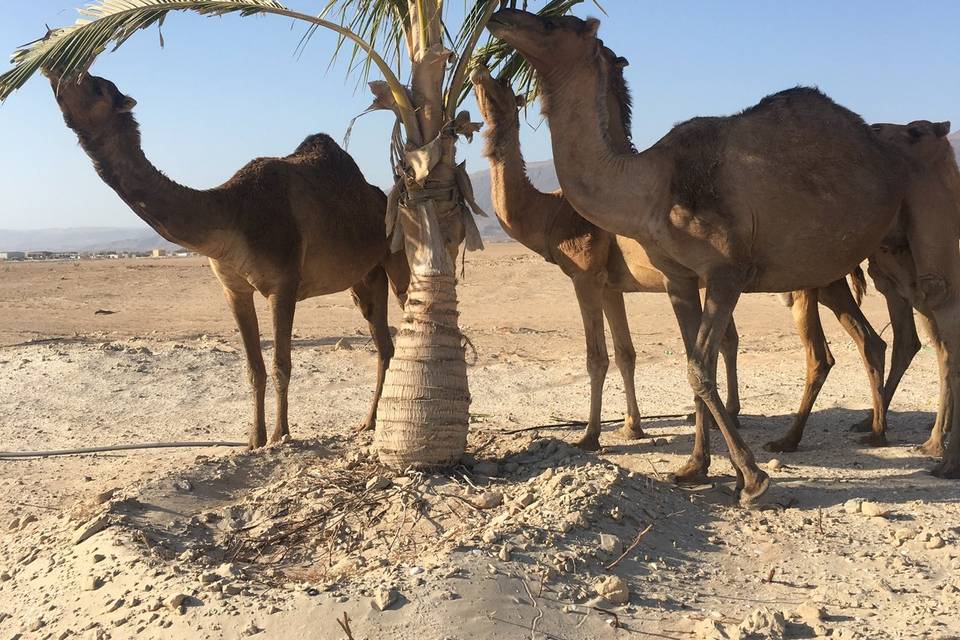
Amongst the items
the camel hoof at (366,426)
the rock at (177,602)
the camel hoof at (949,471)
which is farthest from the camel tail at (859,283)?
the rock at (177,602)

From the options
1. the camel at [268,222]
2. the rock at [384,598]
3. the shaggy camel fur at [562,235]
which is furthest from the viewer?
the shaggy camel fur at [562,235]

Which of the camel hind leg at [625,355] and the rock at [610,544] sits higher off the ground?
the camel hind leg at [625,355]

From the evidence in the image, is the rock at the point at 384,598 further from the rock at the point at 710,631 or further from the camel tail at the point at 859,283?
the camel tail at the point at 859,283

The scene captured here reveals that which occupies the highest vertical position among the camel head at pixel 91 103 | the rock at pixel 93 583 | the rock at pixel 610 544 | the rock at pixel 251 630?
the camel head at pixel 91 103

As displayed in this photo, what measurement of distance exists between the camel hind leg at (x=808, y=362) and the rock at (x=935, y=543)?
2633mm

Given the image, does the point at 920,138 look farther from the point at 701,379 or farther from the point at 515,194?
the point at 515,194

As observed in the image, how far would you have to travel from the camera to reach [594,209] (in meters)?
6.36

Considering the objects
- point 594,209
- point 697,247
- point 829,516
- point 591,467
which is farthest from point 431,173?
point 829,516

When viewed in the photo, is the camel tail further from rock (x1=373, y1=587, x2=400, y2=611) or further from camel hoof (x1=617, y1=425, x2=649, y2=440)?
rock (x1=373, y1=587, x2=400, y2=611)

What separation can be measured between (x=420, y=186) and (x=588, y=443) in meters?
3.06

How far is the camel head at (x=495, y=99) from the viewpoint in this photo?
25.6 feet

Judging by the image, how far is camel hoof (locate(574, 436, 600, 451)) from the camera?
26.6ft

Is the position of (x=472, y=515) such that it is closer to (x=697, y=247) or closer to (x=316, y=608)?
(x=316, y=608)

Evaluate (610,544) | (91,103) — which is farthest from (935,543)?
(91,103)
